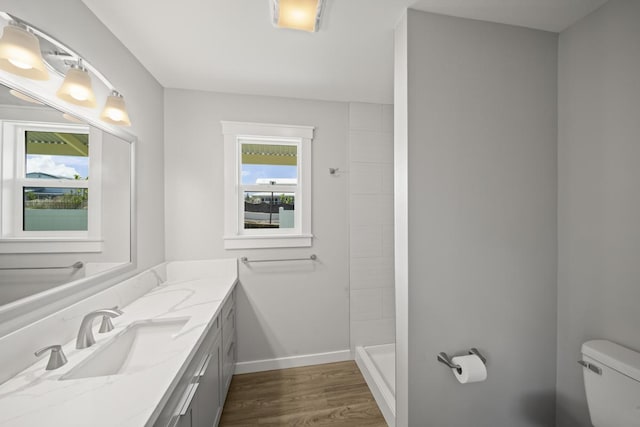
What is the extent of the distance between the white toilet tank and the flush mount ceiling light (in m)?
2.09

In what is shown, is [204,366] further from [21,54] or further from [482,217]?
[482,217]

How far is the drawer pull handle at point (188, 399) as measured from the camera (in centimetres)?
96

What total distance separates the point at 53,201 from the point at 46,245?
→ 19cm

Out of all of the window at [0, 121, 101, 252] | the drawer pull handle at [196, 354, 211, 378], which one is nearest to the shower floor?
the drawer pull handle at [196, 354, 211, 378]

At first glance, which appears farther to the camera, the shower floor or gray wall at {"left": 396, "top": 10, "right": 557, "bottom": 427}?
the shower floor

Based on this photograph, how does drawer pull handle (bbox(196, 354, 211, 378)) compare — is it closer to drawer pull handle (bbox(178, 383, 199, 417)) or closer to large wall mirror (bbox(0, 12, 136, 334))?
drawer pull handle (bbox(178, 383, 199, 417))

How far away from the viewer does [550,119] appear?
141cm

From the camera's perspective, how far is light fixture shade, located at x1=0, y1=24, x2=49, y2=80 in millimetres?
865

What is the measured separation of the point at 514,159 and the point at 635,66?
0.55 meters

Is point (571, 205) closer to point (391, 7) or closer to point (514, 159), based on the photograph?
point (514, 159)

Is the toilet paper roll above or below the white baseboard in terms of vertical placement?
above

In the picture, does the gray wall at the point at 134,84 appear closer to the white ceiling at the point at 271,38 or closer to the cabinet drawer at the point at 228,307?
the white ceiling at the point at 271,38

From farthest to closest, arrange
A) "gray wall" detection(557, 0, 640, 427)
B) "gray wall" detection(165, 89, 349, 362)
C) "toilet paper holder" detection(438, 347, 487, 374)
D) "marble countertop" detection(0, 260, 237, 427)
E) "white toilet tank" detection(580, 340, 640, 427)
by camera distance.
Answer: "gray wall" detection(165, 89, 349, 362), "toilet paper holder" detection(438, 347, 487, 374), "gray wall" detection(557, 0, 640, 427), "white toilet tank" detection(580, 340, 640, 427), "marble countertop" detection(0, 260, 237, 427)

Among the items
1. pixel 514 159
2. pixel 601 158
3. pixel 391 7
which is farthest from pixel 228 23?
pixel 601 158
